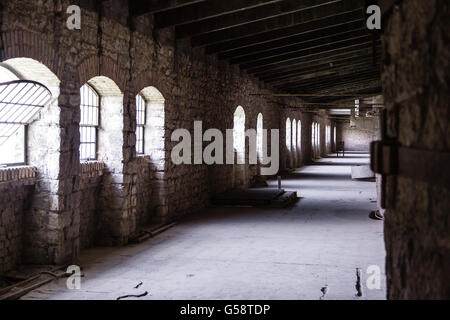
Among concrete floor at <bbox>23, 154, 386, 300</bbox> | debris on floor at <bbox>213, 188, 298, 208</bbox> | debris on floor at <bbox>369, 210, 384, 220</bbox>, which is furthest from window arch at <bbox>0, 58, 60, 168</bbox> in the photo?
debris on floor at <bbox>369, 210, 384, 220</bbox>

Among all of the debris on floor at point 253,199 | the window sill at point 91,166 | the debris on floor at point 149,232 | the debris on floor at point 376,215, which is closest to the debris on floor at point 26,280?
the window sill at point 91,166

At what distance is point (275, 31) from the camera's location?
9859 millimetres

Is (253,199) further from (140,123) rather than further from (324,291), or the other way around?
(324,291)

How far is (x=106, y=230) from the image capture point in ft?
23.4

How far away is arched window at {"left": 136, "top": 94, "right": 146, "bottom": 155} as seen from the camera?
27.4 feet

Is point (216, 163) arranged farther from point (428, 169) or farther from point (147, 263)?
point (428, 169)

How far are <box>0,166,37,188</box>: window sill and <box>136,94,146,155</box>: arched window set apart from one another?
9.55 ft

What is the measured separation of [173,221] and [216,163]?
8.99 feet

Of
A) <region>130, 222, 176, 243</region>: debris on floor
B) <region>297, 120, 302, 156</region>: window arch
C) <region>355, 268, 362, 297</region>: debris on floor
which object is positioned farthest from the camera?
<region>297, 120, 302, 156</region>: window arch

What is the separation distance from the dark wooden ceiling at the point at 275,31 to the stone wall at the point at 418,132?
4603 millimetres

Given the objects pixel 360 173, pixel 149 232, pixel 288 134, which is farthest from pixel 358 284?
pixel 288 134

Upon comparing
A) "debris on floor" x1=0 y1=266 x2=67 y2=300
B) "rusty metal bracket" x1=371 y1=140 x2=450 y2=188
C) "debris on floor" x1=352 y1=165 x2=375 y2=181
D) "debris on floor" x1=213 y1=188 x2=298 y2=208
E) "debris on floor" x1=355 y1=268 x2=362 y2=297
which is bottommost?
"debris on floor" x1=355 y1=268 x2=362 y2=297

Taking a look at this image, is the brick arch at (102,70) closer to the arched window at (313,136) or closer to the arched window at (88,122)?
the arched window at (88,122)

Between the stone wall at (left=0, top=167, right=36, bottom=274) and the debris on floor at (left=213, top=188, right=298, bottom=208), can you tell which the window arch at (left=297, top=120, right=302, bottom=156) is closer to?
the debris on floor at (left=213, top=188, right=298, bottom=208)
